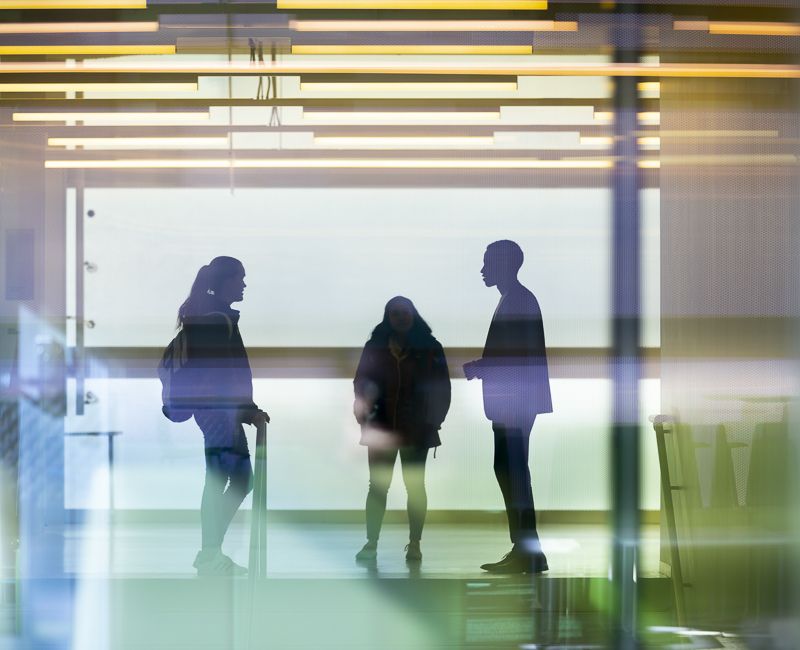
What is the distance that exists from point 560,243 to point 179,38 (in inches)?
59.4

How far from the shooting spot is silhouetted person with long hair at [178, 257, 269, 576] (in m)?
3.35

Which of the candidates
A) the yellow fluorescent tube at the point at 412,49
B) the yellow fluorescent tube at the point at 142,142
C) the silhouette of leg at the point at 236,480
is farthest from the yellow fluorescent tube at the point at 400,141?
the silhouette of leg at the point at 236,480

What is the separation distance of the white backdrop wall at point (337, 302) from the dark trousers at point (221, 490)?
5 centimetres

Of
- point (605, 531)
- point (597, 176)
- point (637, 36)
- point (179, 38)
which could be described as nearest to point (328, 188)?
point (179, 38)

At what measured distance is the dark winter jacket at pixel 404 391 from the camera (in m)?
3.40

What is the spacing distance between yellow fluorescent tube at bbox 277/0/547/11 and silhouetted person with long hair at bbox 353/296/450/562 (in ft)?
3.32

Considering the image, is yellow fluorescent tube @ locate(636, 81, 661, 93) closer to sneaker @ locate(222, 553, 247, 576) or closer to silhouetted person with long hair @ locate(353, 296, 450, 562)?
silhouetted person with long hair @ locate(353, 296, 450, 562)

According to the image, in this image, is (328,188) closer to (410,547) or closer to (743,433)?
(410,547)

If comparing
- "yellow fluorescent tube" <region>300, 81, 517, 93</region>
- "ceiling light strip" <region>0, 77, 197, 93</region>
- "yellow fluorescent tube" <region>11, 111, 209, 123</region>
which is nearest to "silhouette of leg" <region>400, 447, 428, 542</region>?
"yellow fluorescent tube" <region>300, 81, 517, 93</region>

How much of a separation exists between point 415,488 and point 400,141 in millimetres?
1238

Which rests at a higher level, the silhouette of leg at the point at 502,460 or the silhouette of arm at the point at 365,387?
the silhouette of arm at the point at 365,387

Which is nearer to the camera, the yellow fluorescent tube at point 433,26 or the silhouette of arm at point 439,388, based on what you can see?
the yellow fluorescent tube at point 433,26

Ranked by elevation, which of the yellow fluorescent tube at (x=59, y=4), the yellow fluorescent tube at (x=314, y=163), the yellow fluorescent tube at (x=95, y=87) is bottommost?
the yellow fluorescent tube at (x=314, y=163)

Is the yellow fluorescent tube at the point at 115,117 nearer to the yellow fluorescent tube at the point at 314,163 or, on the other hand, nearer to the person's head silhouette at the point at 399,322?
the yellow fluorescent tube at the point at 314,163
